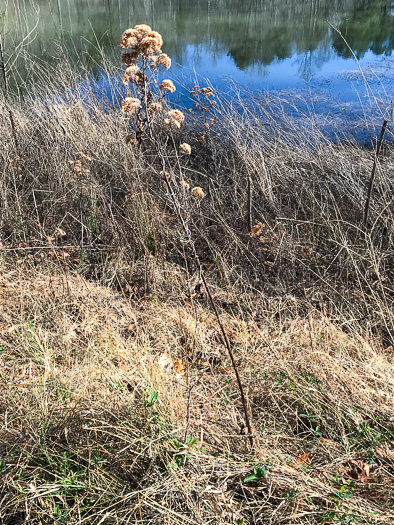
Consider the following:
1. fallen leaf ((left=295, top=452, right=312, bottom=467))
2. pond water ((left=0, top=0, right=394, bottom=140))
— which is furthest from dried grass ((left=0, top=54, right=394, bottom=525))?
pond water ((left=0, top=0, right=394, bottom=140))

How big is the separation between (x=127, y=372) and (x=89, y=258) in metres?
1.67

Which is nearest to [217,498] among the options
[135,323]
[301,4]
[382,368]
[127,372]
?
[127,372]

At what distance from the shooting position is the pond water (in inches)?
312

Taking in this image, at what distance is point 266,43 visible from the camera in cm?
1388

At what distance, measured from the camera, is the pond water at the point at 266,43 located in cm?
793

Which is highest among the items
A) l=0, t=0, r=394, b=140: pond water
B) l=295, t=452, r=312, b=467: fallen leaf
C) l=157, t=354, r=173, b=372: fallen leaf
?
l=0, t=0, r=394, b=140: pond water

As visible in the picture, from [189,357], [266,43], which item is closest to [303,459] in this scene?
[189,357]

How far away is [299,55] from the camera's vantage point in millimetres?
12133

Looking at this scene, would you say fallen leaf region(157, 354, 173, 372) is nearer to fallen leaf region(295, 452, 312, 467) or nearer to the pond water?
fallen leaf region(295, 452, 312, 467)

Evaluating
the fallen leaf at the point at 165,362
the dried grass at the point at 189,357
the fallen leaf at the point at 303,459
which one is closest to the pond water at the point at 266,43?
the dried grass at the point at 189,357

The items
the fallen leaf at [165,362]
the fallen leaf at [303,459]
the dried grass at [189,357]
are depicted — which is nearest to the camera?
the dried grass at [189,357]

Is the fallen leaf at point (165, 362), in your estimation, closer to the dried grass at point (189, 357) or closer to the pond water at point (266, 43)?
the dried grass at point (189, 357)

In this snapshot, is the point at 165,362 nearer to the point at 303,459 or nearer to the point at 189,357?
the point at 189,357

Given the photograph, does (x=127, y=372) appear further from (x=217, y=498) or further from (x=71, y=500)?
(x=217, y=498)
